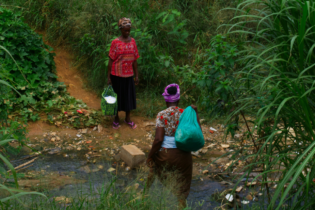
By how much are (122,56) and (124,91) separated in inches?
26.8

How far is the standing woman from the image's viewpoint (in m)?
5.15

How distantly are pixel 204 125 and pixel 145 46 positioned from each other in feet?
6.48

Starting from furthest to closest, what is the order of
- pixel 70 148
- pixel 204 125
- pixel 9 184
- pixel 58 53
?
pixel 58 53 → pixel 204 125 → pixel 70 148 → pixel 9 184

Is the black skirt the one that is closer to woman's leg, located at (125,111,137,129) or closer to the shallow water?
woman's leg, located at (125,111,137,129)

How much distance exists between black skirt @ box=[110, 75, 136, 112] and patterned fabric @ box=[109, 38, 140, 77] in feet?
0.53

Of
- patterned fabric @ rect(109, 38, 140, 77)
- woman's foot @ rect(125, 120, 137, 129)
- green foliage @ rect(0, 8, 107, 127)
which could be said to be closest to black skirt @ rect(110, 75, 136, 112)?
patterned fabric @ rect(109, 38, 140, 77)

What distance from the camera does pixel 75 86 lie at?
682 centimetres

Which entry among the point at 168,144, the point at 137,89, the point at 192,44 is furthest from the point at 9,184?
the point at 192,44

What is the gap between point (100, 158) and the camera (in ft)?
15.9

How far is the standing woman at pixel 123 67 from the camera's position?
16.9ft

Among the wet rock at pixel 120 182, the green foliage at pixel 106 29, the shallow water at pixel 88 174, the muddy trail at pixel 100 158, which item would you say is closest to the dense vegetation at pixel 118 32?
the green foliage at pixel 106 29

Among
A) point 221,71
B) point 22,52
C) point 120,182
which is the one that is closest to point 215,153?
point 120,182

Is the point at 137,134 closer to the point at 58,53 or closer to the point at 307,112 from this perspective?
the point at 58,53

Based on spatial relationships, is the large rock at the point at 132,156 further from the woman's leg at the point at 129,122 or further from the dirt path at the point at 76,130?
the woman's leg at the point at 129,122
